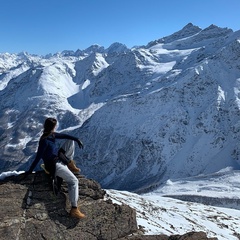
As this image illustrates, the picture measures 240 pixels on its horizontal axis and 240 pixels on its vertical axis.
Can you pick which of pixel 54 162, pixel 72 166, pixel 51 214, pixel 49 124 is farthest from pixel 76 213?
pixel 49 124

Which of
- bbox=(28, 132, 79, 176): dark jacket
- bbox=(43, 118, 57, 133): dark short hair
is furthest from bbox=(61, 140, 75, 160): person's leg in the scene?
bbox=(43, 118, 57, 133): dark short hair

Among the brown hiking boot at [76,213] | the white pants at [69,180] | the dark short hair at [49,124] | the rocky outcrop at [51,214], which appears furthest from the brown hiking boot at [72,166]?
the brown hiking boot at [76,213]

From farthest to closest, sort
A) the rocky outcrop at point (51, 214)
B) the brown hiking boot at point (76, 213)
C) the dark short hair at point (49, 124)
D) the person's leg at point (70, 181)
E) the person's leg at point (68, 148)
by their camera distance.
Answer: the person's leg at point (68, 148) < the dark short hair at point (49, 124) < the person's leg at point (70, 181) < the brown hiking boot at point (76, 213) < the rocky outcrop at point (51, 214)

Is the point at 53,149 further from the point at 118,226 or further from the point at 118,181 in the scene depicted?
the point at 118,181

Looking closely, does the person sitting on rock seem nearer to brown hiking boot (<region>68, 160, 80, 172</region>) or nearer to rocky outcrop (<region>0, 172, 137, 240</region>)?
rocky outcrop (<region>0, 172, 137, 240</region>)

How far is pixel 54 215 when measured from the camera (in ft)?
49.0

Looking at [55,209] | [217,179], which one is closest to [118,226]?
[55,209]

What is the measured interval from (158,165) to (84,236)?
187 metres

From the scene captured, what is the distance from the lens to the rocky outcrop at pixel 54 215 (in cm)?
1420

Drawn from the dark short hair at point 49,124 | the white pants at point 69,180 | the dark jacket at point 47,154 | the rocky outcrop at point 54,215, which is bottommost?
the rocky outcrop at point 54,215

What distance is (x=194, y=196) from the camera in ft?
384

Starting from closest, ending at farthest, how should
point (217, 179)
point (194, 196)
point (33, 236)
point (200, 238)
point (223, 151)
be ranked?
point (33, 236) < point (200, 238) < point (194, 196) < point (217, 179) < point (223, 151)

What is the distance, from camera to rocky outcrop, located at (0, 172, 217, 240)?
46.6 ft

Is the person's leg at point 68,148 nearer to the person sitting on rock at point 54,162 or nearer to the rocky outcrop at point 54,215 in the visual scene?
the person sitting on rock at point 54,162
